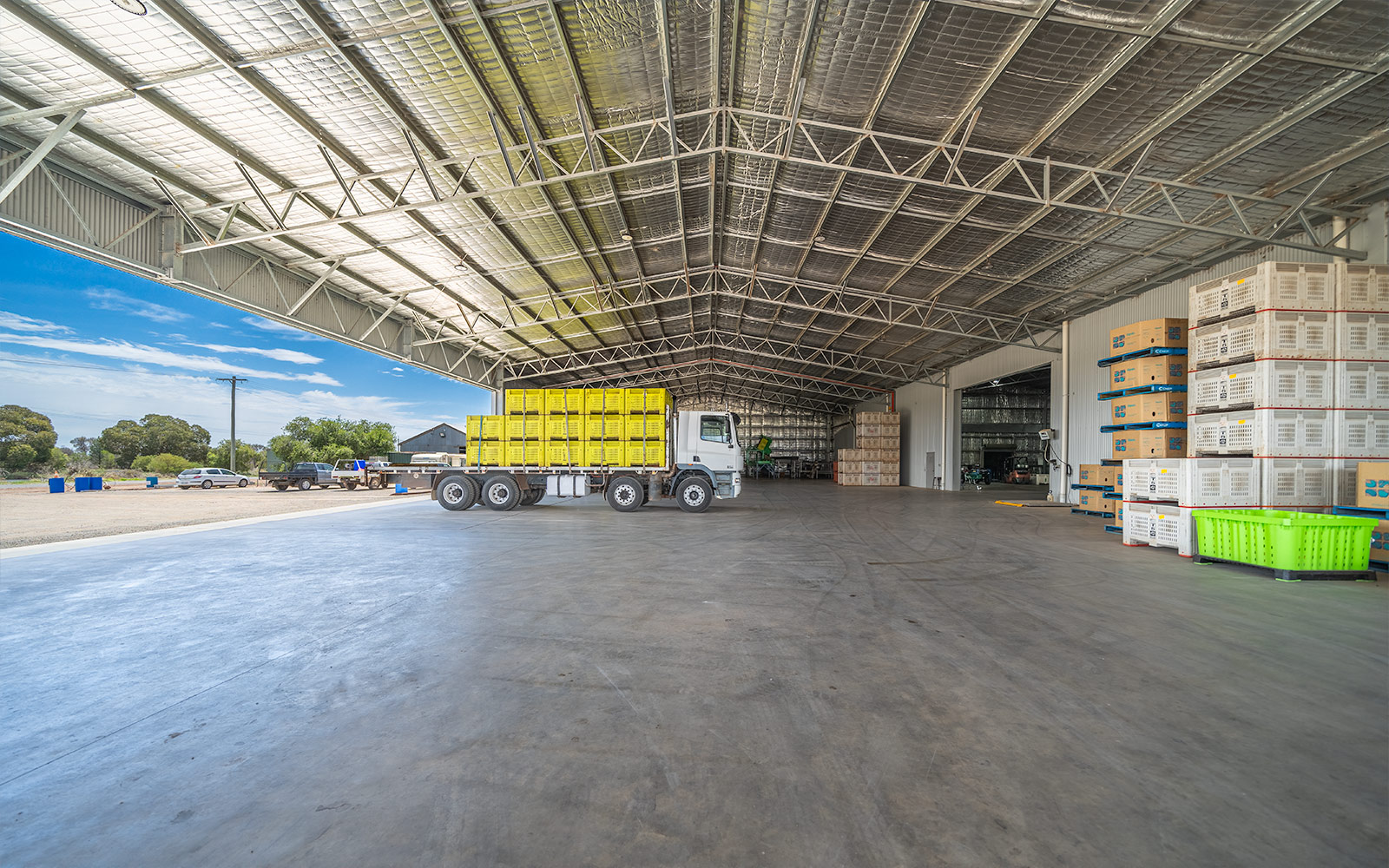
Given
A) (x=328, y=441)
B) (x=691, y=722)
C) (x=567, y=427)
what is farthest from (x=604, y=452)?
(x=328, y=441)

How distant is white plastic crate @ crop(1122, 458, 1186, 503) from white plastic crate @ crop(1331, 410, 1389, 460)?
209 centimetres

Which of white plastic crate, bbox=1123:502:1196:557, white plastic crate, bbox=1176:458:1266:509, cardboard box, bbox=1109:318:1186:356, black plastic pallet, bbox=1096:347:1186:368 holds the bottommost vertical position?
white plastic crate, bbox=1123:502:1196:557

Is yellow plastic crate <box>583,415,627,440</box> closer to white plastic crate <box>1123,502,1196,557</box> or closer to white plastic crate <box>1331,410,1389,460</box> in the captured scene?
white plastic crate <box>1123,502,1196,557</box>

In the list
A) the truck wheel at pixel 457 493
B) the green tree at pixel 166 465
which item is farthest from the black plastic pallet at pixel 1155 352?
the green tree at pixel 166 465

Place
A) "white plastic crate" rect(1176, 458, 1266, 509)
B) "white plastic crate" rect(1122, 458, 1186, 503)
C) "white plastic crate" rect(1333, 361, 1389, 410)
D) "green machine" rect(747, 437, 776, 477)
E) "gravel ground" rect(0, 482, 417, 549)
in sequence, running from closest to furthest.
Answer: "white plastic crate" rect(1333, 361, 1389, 410)
"white plastic crate" rect(1176, 458, 1266, 509)
"white plastic crate" rect(1122, 458, 1186, 503)
"gravel ground" rect(0, 482, 417, 549)
"green machine" rect(747, 437, 776, 477)

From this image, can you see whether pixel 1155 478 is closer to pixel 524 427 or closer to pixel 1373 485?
pixel 1373 485

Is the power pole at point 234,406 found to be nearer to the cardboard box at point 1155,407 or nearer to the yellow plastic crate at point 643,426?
the yellow plastic crate at point 643,426

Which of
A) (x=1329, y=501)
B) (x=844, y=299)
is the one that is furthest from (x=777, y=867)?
(x=844, y=299)

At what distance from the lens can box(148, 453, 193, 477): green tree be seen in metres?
42.4

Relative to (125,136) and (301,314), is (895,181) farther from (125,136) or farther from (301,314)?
(301,314)

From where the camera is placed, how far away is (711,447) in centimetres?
1630

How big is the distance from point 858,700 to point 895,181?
12.0 meters

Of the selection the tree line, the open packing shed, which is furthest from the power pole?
the open packing shed

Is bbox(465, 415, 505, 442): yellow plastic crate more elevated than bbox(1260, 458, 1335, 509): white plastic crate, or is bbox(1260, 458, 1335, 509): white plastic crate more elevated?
bbox(465, 415, 505, 442): yellow plastic crate
